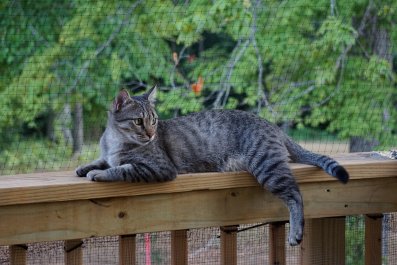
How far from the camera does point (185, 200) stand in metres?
2.31

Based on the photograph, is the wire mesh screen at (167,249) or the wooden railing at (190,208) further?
the wire mesh screen at (167,249)

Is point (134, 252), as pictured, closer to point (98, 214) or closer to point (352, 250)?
point (98, 214)

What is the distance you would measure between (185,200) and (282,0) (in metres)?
4.61

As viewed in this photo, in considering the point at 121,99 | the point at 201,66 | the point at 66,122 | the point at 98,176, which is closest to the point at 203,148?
the point at 121,99

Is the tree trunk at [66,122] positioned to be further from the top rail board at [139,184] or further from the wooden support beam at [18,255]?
the wooden support beam at [18,255]

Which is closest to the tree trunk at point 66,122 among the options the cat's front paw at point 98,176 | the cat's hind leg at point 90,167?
the cat's hind leg at point 90,167

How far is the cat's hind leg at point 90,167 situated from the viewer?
2.47m

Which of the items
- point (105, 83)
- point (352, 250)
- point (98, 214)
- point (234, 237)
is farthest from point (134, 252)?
point (105, 83)

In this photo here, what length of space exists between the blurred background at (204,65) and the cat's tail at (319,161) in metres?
3.30

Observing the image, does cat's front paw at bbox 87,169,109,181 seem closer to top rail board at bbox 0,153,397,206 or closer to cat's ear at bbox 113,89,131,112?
top rail board at bbox 0,153,397,206

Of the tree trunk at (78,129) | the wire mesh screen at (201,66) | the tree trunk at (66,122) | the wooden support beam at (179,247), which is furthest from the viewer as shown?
the tree trunk at (66,122)

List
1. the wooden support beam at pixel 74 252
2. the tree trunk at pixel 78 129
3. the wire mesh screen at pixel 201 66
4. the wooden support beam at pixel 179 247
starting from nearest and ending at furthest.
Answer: the wooden support beam at pixel 74 252 → the wooden support beam at pixel 179 247 → the wire mesh screen at pixel 201 66 → the tree trunk at pixel 78 129

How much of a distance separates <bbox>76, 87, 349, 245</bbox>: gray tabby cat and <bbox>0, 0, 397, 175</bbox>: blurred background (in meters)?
3.15

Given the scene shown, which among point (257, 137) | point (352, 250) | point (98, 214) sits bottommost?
point (352, 250)
